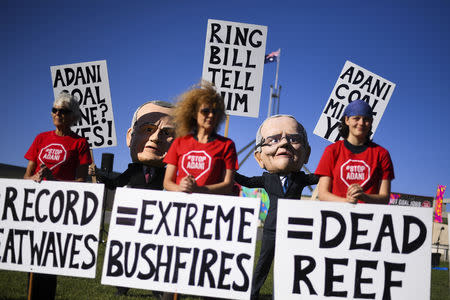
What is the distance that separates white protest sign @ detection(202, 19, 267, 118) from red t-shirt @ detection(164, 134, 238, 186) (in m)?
1.77

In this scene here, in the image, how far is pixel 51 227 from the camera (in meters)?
2.90

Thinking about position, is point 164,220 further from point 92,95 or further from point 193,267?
point 92,95

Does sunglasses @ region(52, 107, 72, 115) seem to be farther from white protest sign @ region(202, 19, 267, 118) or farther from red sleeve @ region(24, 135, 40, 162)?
white protest sign @ region(202, 19, 267, 118)

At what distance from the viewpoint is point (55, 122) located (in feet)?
10.7

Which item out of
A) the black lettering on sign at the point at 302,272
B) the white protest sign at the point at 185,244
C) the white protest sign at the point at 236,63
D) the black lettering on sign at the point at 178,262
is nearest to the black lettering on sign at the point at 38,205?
the white protest sign at the point at 185,244

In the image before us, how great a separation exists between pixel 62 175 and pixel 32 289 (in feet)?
3.29

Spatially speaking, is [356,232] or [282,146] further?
[282,146]

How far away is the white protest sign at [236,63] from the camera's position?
15.4 feet

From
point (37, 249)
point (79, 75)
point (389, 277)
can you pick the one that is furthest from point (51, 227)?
point (79, 75)

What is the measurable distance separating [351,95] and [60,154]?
13.2 ft

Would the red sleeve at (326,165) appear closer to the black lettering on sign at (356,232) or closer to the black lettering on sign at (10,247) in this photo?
the black lettering on sign at (356,232)

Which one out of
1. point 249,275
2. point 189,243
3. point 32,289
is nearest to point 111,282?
point 189,243

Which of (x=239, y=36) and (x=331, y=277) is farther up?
(x=239, y=36)

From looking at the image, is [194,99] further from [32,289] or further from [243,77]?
[32,289]
